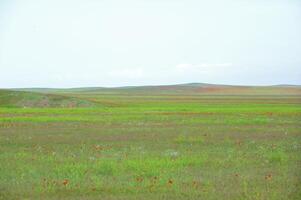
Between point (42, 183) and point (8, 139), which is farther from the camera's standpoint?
point (8, 139)

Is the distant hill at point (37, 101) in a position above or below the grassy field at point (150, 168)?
below

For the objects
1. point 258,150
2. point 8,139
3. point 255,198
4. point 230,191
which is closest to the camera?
point 255,198

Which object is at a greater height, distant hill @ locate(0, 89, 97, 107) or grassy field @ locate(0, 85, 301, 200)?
grassy field @ locate(0, 85, 301, 200)

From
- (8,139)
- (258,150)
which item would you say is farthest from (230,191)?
(8,139)

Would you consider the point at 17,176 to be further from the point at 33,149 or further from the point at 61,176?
the point at 33,149

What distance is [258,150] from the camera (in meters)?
18.8

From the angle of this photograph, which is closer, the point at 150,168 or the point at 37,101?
the point at 150,168

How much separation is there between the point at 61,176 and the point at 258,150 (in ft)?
27.5

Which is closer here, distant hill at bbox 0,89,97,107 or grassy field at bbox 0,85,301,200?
grassy field at bbox 0,85,301,200

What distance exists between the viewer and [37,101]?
75.0m

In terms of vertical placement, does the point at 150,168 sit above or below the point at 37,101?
above

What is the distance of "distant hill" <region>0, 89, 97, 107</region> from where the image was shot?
7380 cm

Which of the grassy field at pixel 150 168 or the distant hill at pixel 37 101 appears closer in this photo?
the grassy field at pixel 150 168

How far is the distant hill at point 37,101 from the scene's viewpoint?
2906 inches
